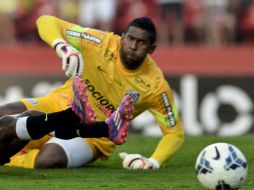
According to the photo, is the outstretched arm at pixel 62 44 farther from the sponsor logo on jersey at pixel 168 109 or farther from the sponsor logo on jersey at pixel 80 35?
the sponsor logo on jersey at pixel 168 109

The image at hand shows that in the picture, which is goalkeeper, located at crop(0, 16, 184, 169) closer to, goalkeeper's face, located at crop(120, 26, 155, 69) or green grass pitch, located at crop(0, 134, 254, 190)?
goalkeeper's face, located at crop(120, 26, 155, 69)

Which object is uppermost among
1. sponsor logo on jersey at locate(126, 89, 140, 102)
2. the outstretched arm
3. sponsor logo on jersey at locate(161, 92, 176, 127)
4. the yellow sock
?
the outstretched arm

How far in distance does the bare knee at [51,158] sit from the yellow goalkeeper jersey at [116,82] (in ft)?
2.00

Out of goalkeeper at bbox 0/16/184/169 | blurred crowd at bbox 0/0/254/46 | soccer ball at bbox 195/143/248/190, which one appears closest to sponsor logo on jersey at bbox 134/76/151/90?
goalkeeper at bbox 0/16/184/169

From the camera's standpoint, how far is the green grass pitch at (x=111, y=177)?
25.5ft

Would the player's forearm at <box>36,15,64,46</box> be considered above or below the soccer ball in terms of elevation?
above

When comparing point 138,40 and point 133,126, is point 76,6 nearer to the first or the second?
point 133,126

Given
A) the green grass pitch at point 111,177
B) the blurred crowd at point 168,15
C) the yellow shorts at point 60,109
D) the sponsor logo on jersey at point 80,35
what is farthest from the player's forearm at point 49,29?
the blurred crowd at point 168,15

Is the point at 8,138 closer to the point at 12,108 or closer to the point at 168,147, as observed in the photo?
the point at 12,108

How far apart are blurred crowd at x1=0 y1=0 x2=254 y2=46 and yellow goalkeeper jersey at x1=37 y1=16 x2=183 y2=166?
774cm

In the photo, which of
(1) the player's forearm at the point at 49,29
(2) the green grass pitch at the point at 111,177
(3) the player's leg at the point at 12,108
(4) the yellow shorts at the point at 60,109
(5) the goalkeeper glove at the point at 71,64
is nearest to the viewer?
(2) the green grass pitch at the point at 111,177

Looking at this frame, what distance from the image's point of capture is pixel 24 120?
8250mm

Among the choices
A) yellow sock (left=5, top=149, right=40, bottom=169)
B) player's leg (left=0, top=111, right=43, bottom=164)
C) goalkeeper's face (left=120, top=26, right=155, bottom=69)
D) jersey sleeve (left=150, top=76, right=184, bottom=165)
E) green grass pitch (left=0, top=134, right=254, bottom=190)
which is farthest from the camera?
jersey sleeve (left=150, top=76, right=184, bottom=165)

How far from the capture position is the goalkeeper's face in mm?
9492
